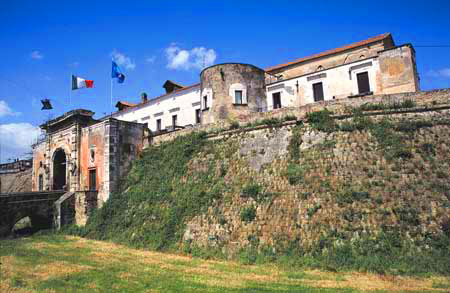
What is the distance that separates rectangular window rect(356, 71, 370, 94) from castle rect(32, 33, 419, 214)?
0.22 ft

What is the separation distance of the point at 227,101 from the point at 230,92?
2.58ft

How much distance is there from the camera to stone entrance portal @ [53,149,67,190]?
27594 millimetres

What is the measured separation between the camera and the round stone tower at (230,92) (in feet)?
81.4

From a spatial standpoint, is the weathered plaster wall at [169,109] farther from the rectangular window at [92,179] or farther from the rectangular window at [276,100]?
the rectangular window at [92,179]

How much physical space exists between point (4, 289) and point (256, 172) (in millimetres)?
11536

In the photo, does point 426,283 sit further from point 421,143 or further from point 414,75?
point 414,75

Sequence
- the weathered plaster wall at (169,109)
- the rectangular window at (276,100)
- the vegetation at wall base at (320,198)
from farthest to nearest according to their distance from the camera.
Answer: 1. the weathered plaster wall at (169,109)
2. the rectangular window at (276,100)
3. the vegetation at wall base at (320,198)

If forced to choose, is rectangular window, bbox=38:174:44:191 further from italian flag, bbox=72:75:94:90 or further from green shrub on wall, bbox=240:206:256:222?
green shrub on wall, bbox=240:206:256:222

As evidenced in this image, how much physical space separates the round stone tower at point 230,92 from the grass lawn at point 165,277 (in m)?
13.4

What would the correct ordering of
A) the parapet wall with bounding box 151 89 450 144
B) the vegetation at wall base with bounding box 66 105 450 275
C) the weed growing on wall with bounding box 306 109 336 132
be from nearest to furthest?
1. the vegetation at wall base with bounding box 66 105 450 275
2. the parapet wall with bounding box 151 89 450 144
3. the weed growing on wall with bounding box 306 109 336 132

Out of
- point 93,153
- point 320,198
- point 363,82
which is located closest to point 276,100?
point 363,82

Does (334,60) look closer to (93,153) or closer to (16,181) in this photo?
(93,153)

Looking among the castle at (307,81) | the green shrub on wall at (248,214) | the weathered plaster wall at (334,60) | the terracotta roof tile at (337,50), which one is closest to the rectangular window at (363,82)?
the castle at (307,81)

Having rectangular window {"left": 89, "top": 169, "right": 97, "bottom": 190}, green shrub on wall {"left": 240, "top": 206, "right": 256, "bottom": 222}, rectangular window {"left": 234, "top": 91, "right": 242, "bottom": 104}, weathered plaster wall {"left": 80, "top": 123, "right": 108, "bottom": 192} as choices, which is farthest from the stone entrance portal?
green shrub on wall {"left": 240, "top": 206, "right": 256, "bottom": 222}
